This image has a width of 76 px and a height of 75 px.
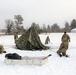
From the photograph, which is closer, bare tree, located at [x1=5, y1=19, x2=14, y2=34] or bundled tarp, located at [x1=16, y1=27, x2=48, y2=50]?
bundled tarp, located at [x1=16, y1=27, x2=48, y2=50]

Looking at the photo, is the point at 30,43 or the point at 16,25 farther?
the point at 16,25

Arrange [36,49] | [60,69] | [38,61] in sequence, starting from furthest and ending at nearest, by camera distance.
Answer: [36,49] → [38,61] → [60,69]

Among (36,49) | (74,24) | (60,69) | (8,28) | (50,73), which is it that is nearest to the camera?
(50,73)

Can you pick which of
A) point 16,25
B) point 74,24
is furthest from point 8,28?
point 74,24

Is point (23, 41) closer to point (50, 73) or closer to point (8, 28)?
point (50, 73)

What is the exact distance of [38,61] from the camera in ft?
34.1

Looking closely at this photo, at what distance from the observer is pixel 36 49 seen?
56.5ft

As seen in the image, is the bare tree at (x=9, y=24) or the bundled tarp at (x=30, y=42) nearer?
the bundled tarp at (x=30, y=42)

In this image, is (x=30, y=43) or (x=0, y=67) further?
(x=30, y=43)

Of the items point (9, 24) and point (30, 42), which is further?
point (9, 24)

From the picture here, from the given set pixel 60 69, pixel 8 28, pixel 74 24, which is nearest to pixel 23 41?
pixel 60 69

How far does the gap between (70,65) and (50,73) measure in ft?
6.01

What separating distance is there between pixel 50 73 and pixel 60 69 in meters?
0.81

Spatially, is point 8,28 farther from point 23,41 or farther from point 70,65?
point 70,65
